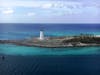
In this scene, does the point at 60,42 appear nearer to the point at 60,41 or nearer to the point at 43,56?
the point at 60,41

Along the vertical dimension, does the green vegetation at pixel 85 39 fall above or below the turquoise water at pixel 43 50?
above

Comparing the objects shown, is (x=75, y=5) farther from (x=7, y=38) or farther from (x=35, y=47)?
(x=7, y=38)

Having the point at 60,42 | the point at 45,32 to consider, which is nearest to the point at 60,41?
the point at 60,42

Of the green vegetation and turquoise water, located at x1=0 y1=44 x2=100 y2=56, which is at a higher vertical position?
the green vegetation

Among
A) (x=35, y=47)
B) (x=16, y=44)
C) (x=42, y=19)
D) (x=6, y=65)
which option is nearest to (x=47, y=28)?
(x=42, y=19)
